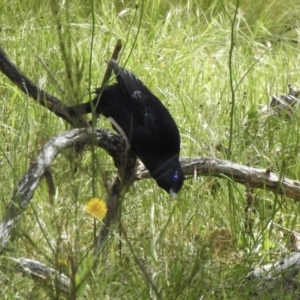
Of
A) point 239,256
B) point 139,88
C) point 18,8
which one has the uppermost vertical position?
point 18,8

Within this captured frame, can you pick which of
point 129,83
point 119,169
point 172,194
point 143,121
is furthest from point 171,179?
point 129,83

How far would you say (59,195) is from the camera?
2893 mm

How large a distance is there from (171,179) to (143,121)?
1.90 feet

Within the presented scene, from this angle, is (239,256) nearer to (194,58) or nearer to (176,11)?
(194,58)

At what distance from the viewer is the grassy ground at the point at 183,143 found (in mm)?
2270

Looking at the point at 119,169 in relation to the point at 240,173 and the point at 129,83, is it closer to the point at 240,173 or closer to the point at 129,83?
the point at 240,173

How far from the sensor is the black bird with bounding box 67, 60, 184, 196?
10.5ft

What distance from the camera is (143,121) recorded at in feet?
11.3

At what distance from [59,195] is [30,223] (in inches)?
6.4

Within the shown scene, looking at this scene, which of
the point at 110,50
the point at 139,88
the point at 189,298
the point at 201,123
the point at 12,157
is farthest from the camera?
the point at 110,50

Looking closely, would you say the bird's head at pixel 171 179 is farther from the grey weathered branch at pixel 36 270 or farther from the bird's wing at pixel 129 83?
the grey weathered branch at pixel 36 270

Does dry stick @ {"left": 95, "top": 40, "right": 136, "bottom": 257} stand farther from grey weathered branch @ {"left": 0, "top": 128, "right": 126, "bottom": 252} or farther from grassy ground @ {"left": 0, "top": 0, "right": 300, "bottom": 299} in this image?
grey weathered branch @ {"left": 0, "top": 128, "right": 126, "bottom": 252}

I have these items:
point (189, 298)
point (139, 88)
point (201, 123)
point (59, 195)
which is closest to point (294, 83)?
point (201, 123)

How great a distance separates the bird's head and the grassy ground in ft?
Result: 0.19
